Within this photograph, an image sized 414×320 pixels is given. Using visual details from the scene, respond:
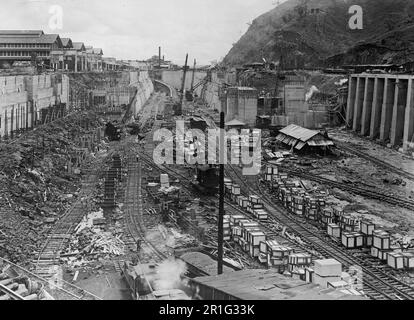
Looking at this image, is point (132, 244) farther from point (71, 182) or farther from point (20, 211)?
point (71, 182)

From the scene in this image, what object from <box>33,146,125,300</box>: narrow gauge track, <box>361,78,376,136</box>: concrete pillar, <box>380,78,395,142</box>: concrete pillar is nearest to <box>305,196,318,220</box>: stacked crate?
<box>33,146,125,300</box>: narrow gauge track

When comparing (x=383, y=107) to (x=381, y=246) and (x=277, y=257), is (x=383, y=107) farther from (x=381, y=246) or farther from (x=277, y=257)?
(x=277, y=257)

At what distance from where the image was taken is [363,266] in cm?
1401

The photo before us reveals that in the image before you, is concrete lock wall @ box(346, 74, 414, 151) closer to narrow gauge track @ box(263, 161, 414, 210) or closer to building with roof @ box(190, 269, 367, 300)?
narrow gauge track @ box(263, 161, 414, 210)

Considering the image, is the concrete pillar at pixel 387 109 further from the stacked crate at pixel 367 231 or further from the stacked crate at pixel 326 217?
the stacked crate at pixel 367 231

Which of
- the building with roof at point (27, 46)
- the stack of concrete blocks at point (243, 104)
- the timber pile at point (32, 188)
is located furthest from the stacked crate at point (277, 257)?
the building with roof at point (27, 46)

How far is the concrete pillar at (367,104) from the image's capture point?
3825cm

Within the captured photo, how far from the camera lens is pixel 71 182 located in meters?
23.0

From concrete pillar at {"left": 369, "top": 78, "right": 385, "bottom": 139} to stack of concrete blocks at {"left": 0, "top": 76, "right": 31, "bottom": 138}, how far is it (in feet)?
75.3

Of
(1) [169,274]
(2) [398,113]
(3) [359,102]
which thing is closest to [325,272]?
(1) [169,274]

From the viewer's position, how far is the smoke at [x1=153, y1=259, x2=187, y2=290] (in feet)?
36.6

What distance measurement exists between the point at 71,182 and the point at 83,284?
1117cm

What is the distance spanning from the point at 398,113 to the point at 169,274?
25.0 meters
